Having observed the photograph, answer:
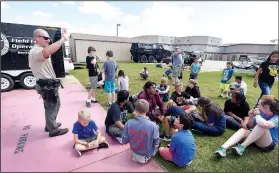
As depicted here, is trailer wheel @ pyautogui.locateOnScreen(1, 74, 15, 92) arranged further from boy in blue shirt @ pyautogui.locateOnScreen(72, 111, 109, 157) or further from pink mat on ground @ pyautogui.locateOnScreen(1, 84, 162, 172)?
boy in blue shirt @ pyautogui.locateOnScreen(72, 111, 109, 157)

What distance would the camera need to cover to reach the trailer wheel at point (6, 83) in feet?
19.7

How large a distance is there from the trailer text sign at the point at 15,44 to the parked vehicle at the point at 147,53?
15703 mm

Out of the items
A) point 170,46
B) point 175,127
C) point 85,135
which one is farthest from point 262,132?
point 170,46

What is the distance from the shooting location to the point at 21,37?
6.08m

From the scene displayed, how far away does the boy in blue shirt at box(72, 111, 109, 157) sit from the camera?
264cm

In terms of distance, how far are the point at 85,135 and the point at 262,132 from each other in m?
2.91

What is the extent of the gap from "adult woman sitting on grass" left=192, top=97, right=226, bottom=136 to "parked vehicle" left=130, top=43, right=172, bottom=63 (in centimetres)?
1833

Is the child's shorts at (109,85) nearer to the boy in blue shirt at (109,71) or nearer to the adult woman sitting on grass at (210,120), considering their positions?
the boy in blue shirt at (109,71)

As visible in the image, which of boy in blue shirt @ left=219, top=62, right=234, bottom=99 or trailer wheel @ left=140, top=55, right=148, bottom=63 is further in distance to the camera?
trailer wheel @ left=140, top=55, right=148, bottom=63

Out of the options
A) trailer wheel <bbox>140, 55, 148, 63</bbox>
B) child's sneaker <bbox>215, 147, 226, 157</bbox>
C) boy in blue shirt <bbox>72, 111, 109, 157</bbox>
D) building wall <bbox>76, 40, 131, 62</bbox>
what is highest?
building wall <bbox>76, 40, 131, 62</bbox>

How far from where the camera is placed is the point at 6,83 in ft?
19.9

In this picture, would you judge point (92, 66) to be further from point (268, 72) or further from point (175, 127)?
point (268, 72)

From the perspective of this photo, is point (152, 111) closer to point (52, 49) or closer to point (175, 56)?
point (52, 49)

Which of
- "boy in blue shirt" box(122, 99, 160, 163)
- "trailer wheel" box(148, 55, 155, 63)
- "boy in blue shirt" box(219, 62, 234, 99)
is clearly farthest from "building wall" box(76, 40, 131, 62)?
"boy in blue shirt" box(122, 99, 160, 163)
